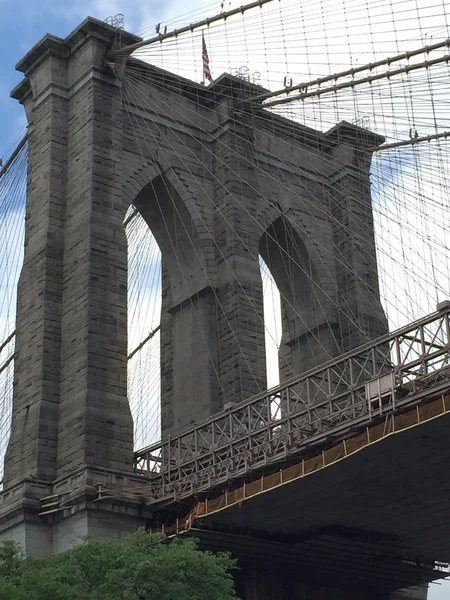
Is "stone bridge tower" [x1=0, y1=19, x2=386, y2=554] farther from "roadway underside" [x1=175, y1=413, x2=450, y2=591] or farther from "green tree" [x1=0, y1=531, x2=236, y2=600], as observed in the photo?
"green tree" [x1=0, y1=531, x2=236, y2=600]

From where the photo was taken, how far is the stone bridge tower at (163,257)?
49.6 m

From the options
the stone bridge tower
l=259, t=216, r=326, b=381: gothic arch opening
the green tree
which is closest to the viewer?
the green tree

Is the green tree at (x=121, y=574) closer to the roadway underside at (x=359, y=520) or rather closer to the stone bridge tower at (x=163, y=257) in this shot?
the roadway underside at (x=359, y=520)

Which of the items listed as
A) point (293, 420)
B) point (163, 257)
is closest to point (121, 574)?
point (293, 420)

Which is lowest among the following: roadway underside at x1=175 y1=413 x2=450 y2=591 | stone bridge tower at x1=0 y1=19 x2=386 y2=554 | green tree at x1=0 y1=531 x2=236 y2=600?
green tree at x1=0 y1=531 x2=236 y2=600

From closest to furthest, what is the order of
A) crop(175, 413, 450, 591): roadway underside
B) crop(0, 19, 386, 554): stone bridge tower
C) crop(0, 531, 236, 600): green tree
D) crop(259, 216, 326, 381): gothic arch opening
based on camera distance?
crop(0, 531, 236, 600): green tree → crop(175, 413, 450, 591): roadway underside → crop(0, 19, 386, 554): stone bridge tower → crop(259, 216, 326, 381): gothic arch opening

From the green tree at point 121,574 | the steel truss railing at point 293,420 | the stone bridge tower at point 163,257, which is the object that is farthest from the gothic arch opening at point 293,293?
the green tree at point 121,574

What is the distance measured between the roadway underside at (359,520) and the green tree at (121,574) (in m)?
6.73

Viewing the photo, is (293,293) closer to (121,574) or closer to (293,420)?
(293,420)

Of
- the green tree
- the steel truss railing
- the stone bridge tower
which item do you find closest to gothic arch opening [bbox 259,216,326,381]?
the stone bridge tower

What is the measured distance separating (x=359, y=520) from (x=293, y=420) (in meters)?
6.14

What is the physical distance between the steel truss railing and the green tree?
697 centimetres

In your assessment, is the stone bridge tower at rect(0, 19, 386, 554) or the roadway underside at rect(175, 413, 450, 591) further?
the stone bridge tower at rect(0, 19, 386, 554)

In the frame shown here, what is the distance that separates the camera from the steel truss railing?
40719mm
